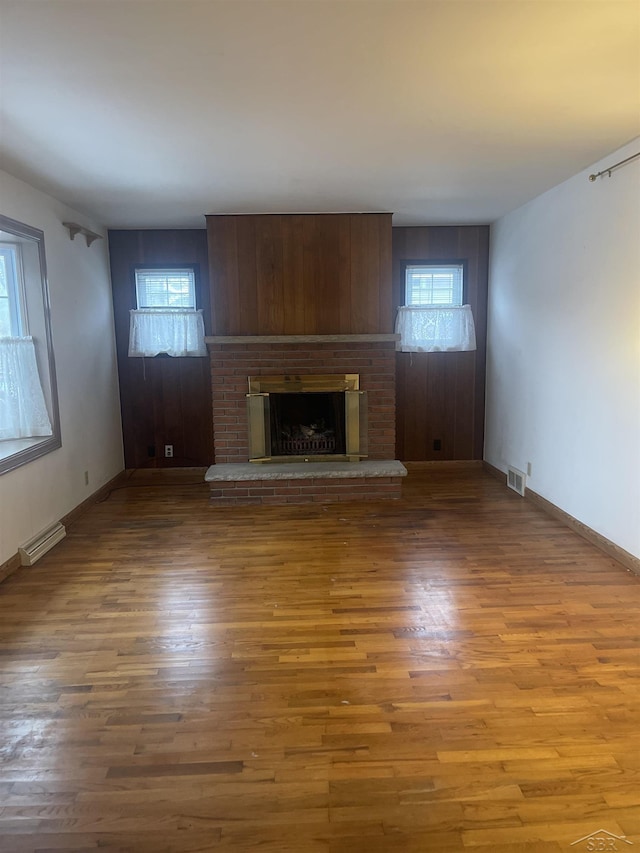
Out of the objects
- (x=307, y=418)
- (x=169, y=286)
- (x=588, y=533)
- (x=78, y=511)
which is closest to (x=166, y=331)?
(x=169, y=286)

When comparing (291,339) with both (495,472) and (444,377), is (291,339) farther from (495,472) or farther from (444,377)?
(495,472)

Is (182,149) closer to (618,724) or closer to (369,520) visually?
(369,520)

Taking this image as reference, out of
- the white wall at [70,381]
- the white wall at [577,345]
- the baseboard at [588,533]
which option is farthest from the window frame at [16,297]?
the baseboard at [588,533]

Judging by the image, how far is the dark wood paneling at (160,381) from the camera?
4949 millimetres

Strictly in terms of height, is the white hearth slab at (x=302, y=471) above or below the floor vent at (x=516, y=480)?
above

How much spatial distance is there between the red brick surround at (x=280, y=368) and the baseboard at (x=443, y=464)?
1051 mm

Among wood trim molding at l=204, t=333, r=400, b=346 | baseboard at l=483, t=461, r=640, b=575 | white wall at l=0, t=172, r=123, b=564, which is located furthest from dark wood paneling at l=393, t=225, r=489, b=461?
white wall at l=0, t=172, r=123, b=564

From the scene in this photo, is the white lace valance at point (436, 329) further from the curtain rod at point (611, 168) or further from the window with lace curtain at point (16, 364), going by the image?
the window with lace curtain at point (16, 364)

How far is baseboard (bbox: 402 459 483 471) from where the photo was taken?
5352mm

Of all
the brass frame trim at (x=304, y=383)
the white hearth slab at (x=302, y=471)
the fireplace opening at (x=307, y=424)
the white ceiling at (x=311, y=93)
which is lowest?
the white hearth slab at (x=302, y=471)

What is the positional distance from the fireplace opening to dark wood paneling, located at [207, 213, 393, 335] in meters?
0.65

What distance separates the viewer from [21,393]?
343cm

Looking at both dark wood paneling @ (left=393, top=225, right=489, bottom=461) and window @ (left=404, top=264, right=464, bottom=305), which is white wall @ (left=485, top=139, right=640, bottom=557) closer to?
dark wood paneling @ (left=393, top=225, right=489, bottom=461)

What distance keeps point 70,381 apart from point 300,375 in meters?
1.82
